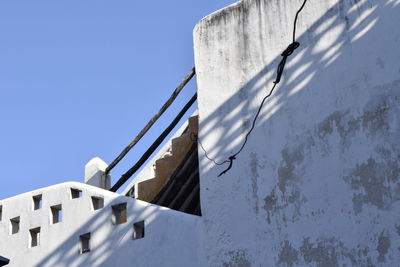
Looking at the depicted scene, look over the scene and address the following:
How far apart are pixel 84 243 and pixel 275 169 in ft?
9.50

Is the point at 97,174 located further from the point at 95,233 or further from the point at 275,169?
the point at 275,169

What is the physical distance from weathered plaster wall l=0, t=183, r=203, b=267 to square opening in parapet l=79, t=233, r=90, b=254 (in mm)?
51

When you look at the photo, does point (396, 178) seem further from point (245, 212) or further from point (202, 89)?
point (202, 89)

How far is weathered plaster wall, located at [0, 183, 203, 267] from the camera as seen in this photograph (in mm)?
12883

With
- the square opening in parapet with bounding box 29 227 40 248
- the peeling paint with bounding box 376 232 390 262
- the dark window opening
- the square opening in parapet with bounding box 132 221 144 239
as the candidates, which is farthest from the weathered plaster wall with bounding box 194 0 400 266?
the square opening in parapet with bounding box 29 227 40 248

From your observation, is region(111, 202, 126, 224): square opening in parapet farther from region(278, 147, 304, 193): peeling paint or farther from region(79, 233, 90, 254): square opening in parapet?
region(278, 147, 304, 193): peeling paint

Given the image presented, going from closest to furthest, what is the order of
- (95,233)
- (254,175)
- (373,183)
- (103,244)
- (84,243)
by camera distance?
(373,183) < (254,175) < (103,244) < (95,233) < (84,243)

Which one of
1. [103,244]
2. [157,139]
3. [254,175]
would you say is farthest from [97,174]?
[254,175]

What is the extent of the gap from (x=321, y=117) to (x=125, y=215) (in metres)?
3.23

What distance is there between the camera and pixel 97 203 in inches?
542

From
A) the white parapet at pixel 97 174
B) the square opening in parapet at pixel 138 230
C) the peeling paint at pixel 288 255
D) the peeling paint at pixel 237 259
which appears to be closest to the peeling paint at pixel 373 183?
the peeling paint at pixel 288 255

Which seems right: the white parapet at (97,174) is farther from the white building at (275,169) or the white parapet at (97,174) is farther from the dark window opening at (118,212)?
the dark window opening at (118,212)

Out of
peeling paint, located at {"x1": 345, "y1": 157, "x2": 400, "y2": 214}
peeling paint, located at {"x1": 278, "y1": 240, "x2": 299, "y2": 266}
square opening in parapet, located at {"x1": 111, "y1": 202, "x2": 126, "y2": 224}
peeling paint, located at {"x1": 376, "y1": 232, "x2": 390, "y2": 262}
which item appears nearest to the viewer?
peeling paint, located at {"x1": 376, "y1": 232, "x2": 390, "y2": 262}

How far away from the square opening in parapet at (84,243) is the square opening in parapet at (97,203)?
1.30 feet
